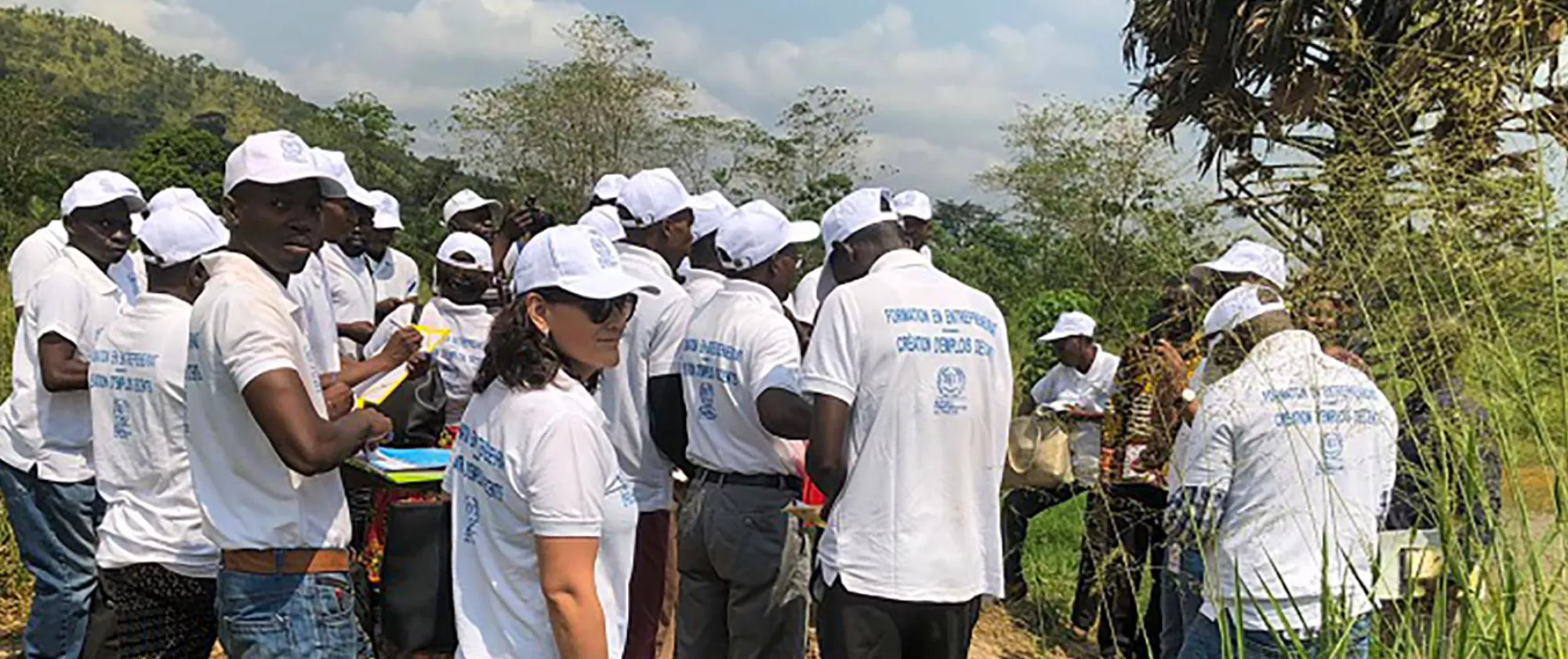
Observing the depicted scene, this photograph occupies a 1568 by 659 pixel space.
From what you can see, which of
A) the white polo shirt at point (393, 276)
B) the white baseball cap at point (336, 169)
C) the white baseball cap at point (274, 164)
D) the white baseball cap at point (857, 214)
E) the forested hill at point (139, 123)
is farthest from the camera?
the forested hill at point (139, 123)

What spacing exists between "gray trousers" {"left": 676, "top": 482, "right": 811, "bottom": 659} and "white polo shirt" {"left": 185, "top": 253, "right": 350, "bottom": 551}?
4.79 feet

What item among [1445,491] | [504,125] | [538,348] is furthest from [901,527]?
[504,125]

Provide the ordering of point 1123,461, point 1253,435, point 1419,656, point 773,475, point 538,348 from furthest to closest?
point 1123,461, point 773,475, point 1253,435, point 538,348, point 1419,656

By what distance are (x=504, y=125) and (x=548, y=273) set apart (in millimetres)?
27827

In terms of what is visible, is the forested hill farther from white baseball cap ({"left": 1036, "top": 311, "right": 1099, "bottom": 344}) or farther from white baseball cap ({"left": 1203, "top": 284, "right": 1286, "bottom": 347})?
white baseball cap ({"left": 1203, "top": 284, "right": 1286, "bottom": 347})

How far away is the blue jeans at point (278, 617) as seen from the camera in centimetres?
247

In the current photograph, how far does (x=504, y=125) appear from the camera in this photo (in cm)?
2916

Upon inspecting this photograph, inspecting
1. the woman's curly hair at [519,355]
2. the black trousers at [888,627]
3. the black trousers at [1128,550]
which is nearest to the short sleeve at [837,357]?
the black trousers at [888,627]

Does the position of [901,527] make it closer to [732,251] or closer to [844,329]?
[844,329]

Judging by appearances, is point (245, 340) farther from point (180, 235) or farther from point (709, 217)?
point (709, 217)

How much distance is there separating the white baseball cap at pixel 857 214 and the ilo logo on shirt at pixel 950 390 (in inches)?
19.6

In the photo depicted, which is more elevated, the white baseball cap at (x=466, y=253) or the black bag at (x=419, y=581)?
the white baseball cap at (x=466, y=253)

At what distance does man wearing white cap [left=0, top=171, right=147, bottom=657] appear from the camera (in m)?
3.88

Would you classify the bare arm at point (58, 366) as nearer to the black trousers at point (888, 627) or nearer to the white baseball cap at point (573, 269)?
the white baseball cap at point (573, 269)
